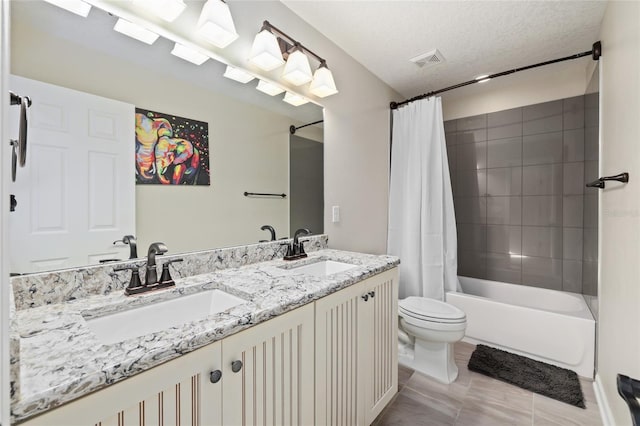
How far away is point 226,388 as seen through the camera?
758 mm

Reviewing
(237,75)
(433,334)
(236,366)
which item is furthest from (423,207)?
(236,366)

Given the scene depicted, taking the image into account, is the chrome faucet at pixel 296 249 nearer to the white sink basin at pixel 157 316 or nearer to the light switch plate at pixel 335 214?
the light switch plate at pixel 335 214

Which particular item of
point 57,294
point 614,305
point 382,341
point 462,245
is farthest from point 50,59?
point 462,245

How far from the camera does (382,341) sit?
1488 millimetres

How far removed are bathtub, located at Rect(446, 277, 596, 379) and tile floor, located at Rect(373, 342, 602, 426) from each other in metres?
0.19

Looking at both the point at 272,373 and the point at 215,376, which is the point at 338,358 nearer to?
the point at 272,373

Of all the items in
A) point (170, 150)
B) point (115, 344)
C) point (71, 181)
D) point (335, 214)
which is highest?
point (170, 150)

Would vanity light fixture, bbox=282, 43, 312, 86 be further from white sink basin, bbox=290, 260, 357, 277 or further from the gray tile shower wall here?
the gray tile shower wall

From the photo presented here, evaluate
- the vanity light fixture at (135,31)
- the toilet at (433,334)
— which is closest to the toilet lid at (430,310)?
the toilet at (433,334)

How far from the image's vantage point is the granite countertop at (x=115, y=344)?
1.66ft

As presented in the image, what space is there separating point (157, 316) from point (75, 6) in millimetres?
1111

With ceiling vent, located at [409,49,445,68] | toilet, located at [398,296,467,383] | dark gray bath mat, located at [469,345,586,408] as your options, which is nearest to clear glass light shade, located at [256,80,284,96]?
ceiling vent, located at [409,49,445,68]

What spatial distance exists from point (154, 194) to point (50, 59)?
0.53m

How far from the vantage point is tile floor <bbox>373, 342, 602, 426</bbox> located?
153 cm
